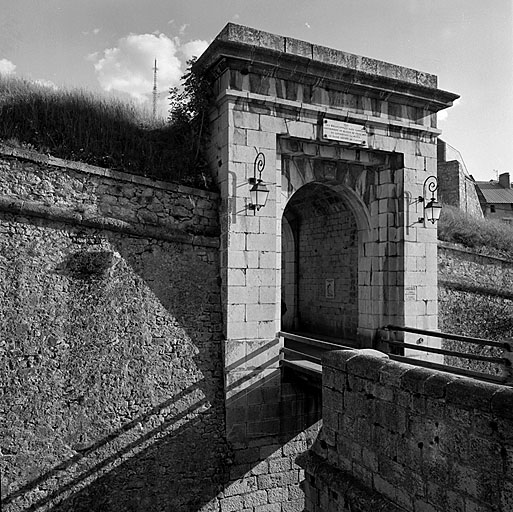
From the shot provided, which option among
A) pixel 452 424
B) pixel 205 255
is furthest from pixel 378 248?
pixel 452 424

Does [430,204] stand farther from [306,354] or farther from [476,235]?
[476,235]

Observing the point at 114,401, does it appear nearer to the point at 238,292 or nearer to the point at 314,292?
the point at 238,292

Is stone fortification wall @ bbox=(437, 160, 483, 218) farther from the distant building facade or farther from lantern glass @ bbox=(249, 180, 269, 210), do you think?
lantern glass @ bbox=(249, 180, 269, 210)

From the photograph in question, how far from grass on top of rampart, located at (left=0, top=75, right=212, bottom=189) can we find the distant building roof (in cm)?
2767

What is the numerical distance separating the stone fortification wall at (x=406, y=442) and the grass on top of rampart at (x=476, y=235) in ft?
24.5

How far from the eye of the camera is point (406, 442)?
195 inches

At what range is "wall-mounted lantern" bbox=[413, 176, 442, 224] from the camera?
931cm

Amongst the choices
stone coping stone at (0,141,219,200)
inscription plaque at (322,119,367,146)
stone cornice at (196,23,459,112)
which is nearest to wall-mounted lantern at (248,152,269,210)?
stone coping stone at (0,141,219,200)

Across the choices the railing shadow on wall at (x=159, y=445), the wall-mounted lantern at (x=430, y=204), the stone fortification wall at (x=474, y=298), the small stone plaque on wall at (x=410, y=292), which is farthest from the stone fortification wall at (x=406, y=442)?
the stone fortification wall at (x=474, y=298)

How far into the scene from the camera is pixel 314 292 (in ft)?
37.7

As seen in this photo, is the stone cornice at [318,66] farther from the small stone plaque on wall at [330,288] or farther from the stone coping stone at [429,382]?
the stone coping stone at [429,382]

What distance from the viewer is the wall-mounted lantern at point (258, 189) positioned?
784 cm

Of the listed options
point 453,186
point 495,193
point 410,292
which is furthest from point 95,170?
point 495,193

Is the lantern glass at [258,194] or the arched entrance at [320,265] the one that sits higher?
the lantern glass at [258,194]
